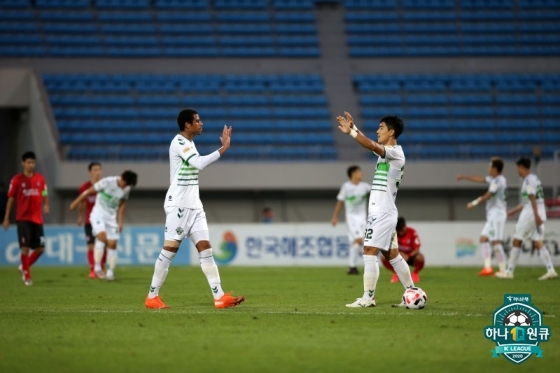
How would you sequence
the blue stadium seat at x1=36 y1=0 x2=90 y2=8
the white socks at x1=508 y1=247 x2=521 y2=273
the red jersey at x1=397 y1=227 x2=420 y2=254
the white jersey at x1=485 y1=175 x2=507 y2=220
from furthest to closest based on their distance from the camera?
the blue stadium seat at x1=36 y1=0 x2=90 y2=8 < the white jersey at x1=485 y1=175 x2=507 y2=220 < the white socks at x1=508 y1=247 x2=521 y2=273 < the red jersey at x1=397 y1=227 x2=420 y2=254

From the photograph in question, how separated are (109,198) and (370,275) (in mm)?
9302

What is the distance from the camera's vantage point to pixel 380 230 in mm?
11391

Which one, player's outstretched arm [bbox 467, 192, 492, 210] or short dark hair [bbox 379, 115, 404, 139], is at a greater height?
player's outstretched arm [bbox 467, 192, 492, 210]

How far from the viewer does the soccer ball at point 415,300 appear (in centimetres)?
1111

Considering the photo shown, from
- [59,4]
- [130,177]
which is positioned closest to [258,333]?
[130,177]

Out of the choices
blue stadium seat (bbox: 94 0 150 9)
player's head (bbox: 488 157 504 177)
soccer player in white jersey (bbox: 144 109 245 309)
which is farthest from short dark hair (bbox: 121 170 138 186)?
blue stadium seat (bbox: 94 0 150 9)

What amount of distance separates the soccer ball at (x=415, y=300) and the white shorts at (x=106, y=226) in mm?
9687

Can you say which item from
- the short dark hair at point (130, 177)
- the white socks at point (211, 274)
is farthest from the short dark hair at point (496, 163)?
the white socks at point (211, 274)

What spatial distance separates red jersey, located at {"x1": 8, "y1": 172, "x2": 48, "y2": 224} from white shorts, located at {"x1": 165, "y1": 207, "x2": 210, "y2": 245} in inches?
286

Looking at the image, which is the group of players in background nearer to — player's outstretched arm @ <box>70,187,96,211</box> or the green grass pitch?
player's outstretched arm @ <box>70,187,96,211</box>

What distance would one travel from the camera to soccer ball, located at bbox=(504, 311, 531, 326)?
319 inches

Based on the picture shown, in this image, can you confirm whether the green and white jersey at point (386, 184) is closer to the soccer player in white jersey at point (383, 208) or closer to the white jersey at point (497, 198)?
the soccer player in white jersey at point (383, 208)

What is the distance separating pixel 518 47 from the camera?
37719 mm

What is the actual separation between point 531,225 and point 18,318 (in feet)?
40.2
